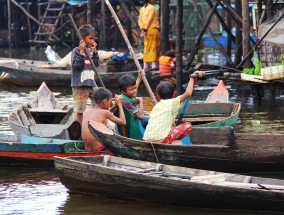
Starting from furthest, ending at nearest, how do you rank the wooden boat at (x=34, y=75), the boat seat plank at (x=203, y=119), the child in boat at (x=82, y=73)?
the wooden boat at (x=34, y=75), the boat seat plank at (x=203, y=119), the child in boat at (x=82, y=73)

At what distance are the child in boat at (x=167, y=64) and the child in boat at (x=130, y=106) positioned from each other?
21.6ft

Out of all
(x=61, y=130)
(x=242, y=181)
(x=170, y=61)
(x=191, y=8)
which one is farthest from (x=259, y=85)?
(x=191, y=8)

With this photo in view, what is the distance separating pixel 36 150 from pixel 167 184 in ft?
7.45

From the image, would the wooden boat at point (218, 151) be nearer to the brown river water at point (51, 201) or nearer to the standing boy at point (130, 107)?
the brown river water at point (51, 201)

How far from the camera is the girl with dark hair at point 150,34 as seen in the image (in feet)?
54.9

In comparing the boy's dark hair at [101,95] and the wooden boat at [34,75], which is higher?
the boy's dark hair at [101,95]

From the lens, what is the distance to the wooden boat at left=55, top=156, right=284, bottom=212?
741 cm

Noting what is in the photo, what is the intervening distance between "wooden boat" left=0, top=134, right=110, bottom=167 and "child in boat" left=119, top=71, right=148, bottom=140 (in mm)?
537

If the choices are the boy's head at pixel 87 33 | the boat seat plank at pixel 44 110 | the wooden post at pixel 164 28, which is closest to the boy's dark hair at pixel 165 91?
the boy's head at pixel 87 33

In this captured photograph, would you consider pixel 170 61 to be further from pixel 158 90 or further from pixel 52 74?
pixel 158 90

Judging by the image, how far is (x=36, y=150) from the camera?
954cm

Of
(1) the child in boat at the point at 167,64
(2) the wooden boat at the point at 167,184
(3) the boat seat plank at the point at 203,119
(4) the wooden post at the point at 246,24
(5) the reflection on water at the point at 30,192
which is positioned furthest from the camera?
(1) the child in boat at the point at 167,64

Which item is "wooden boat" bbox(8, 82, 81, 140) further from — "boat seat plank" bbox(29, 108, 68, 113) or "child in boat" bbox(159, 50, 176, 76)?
"child in boat" bbox(159, 50, 176, 76)

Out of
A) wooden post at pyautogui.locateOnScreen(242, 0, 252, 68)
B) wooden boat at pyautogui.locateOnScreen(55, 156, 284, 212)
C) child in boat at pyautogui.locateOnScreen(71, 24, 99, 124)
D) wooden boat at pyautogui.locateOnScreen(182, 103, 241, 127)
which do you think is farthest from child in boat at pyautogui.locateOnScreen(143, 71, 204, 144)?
wooden post at pyautogui.locateOnScreen(242, 0, 252, 68)
